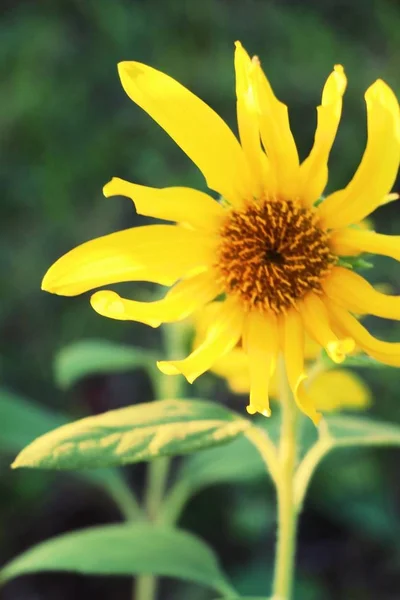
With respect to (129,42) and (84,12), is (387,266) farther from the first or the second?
(84,12)

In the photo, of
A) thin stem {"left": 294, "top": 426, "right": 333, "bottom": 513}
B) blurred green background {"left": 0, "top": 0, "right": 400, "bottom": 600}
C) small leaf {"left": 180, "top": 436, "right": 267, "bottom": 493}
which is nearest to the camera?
thin stem {"left": 294, "top": 426, "right": 333, "bottom": 513}

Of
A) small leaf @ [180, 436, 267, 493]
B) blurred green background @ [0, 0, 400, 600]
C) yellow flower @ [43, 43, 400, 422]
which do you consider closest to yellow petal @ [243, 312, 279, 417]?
yellow flower @ [43, 43, 400, 422]

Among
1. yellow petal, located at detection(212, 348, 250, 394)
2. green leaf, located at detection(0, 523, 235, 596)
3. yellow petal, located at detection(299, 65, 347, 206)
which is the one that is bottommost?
green leaf, located at detection(0, 523, 235, 596)

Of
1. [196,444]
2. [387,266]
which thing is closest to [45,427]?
[196,444]

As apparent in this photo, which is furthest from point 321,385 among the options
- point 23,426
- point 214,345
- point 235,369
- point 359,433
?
point 214,345

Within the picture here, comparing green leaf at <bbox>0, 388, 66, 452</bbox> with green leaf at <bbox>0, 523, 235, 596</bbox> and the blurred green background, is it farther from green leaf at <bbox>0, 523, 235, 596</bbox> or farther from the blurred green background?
the blurred green background

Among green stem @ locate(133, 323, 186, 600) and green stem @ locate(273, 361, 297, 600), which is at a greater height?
green stem @ locate(133, 323, 186, 600)

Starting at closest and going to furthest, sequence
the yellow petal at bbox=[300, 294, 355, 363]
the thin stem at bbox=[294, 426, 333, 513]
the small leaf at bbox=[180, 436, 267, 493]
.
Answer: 1. the yellow petal at bbox=[300, 294, 355, 363]
2. the thin stem at bbox=[294, 426, 333, 513]
3. the small leaf at bbox=[180, 436, 267, 493]

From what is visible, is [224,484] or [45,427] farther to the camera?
[224,484]
